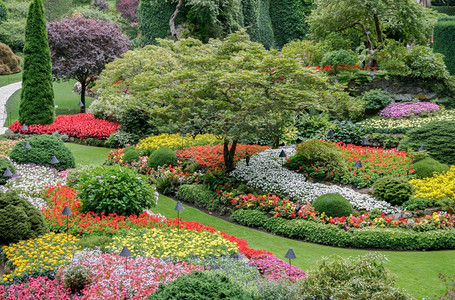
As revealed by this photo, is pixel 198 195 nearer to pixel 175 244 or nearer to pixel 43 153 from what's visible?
pixel 175 244

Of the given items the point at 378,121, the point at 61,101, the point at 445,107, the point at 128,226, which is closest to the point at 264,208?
the point at 128,226

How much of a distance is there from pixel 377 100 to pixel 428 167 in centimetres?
681

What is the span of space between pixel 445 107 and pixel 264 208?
37.5 feet

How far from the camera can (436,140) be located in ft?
42.8

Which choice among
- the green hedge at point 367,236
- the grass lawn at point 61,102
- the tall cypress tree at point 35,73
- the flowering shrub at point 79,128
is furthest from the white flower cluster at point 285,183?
the grass lawn at point 61,102

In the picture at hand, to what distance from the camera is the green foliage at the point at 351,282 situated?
5520 mm

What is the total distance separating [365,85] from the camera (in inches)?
751

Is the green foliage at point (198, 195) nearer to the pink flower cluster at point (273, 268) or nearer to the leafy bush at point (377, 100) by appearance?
the pink flower cluster at point (273, 268)

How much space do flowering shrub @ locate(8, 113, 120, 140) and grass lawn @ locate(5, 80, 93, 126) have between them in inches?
127

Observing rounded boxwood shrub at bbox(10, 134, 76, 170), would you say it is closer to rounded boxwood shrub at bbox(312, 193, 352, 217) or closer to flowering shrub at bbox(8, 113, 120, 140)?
flowering shrub at bbox(8, 113, 120, 140)

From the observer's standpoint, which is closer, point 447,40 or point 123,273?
point 123,273

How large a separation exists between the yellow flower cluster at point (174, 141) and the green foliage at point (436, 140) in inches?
249

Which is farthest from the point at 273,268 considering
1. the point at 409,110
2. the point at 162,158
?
the point at 409,110

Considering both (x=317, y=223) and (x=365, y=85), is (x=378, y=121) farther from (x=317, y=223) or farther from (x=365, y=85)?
(x=317, y=223)
